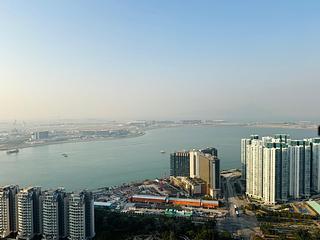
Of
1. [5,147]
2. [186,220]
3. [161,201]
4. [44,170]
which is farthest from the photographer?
[5,147]

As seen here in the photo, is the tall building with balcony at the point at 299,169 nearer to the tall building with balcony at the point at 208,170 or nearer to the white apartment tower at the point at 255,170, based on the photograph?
the white apartment tower at the point at 255,170

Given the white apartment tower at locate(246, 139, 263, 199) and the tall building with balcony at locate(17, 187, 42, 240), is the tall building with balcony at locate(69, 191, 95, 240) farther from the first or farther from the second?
the white apartment tower at locate(246, 139, 263, 199)

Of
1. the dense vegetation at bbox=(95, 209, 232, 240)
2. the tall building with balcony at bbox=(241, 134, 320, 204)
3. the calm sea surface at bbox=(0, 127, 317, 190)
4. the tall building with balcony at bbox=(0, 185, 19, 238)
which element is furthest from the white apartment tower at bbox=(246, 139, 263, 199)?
the tall building with balcony at bbox=(0, 185, 19, 238)

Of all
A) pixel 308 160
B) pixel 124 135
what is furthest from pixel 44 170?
pixel 124 135

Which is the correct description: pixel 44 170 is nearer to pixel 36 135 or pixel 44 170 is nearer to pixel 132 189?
pixel 132 189

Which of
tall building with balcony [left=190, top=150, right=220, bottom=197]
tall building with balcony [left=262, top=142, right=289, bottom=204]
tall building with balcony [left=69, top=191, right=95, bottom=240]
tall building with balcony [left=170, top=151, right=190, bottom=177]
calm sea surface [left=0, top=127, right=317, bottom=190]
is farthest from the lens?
calm sea surface [left=0, top=127, right=317, bottom=190]

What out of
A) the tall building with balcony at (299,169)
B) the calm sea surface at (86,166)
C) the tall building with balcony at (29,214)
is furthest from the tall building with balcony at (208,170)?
the tall building with balcony at (29,214)

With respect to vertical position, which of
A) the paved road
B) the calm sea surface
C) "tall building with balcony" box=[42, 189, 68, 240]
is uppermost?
"tall building with balcony" box=[42, 189, 68, 240]
